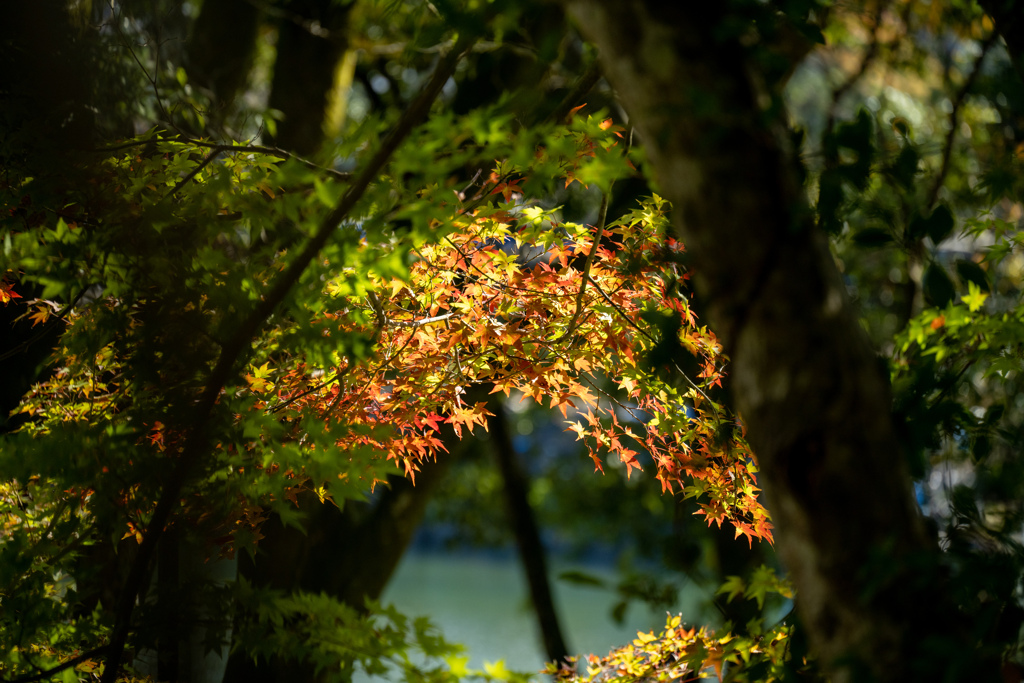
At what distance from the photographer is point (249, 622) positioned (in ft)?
4.77

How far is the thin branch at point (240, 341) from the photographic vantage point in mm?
1097

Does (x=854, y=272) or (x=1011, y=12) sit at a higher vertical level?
(x=854, y=272)

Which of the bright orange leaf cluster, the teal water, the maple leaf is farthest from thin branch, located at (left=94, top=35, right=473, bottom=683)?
the teal water

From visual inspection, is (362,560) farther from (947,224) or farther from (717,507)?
(947,224)

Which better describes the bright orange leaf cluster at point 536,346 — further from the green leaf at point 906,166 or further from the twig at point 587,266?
the green leaf at point 906,166

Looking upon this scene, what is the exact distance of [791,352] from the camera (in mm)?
774

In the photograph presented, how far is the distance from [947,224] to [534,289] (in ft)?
3.12

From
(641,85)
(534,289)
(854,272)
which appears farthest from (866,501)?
A: (854,272)

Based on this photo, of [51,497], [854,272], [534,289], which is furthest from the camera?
[854,272]

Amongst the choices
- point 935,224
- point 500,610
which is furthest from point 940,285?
point 500,610

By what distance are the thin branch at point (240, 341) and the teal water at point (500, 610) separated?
3985mm

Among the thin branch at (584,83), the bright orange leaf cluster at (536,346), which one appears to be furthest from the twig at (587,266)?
the thin branch at (584,83)

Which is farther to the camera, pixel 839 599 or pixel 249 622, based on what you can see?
pixel 249 622

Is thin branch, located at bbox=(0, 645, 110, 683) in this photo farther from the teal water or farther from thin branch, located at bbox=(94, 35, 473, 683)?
the teal water
